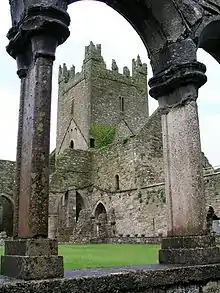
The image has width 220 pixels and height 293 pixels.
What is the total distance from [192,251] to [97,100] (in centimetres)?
3409

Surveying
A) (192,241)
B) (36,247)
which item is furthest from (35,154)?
(192,241)

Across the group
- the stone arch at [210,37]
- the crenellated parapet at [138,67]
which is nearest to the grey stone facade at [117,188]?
the crenellated parapet at [138,67]

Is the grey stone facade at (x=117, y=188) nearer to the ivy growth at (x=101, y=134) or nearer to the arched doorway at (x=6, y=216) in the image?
the ivy growth at (x=101, y=134)

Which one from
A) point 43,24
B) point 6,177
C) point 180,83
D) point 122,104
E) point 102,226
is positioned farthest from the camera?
point 122,104

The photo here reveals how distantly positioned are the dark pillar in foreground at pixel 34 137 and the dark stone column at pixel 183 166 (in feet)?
4.81

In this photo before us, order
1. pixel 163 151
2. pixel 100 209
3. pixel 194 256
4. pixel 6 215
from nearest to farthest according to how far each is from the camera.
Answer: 1. pixel 194 256
2. pixel 163 151
3. pixel 100 209
4. pixel 6 215

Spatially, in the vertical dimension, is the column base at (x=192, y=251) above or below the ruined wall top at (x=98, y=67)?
below

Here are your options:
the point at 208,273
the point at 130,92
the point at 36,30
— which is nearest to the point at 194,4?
the point at 36,30

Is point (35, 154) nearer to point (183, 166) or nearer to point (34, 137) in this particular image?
point (34, 137)

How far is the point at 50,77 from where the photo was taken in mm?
3373

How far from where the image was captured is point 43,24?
333 cm

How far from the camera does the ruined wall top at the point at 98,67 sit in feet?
125

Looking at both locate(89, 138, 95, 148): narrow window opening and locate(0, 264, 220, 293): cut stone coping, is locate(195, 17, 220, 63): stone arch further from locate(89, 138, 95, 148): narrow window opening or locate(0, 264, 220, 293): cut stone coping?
locate(89, 138, 95, 148): narrow window opening

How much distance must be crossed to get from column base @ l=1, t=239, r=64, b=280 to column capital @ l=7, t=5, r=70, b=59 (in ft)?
5.71
